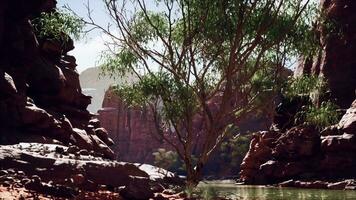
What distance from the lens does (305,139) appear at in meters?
43.3

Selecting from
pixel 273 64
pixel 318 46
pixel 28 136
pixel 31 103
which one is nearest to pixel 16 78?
pixel 31 103

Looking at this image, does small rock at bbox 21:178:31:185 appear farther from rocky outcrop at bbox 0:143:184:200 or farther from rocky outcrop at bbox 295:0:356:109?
rocky outcrop at bbox 295:0:356:109

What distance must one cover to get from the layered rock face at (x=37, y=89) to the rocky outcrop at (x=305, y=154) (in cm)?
2040

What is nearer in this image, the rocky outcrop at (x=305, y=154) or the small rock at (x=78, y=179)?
the small rock at (x=78, y=179)

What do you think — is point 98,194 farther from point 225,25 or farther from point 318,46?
point 318,46

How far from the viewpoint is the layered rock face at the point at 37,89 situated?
69.2 feet

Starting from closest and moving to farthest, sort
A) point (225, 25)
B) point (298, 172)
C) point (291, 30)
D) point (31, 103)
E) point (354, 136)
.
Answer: point (225, 25)
point (291, 30)
point (31, 103)
point (354, 136)
point (298, 172)

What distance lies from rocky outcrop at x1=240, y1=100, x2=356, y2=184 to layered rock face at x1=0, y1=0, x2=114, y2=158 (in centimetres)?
2040

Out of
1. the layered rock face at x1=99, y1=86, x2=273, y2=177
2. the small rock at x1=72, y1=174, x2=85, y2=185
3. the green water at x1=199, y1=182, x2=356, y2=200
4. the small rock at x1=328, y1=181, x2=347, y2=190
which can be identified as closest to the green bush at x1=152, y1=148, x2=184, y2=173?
the layered rock face at x1=99, y1=86, x2=273, y2=177

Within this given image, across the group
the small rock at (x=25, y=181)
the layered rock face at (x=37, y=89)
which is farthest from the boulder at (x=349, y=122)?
the small rock at (x=25, y=181)

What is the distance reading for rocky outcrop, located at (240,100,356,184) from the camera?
131 ft

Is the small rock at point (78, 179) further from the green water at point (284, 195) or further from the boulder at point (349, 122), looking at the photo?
the boulder at point (349, 122)

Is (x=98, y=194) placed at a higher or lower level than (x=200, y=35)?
lower

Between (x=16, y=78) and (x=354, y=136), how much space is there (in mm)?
30281
